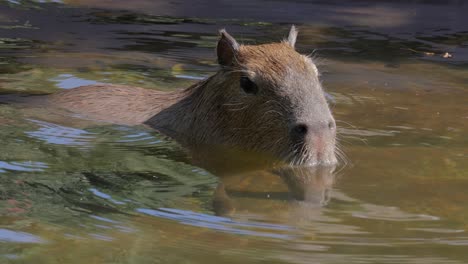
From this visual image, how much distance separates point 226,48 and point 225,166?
0.99 m

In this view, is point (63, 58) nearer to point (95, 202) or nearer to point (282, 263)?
point (95, 202)

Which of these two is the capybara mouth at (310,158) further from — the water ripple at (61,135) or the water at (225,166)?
the water ripple at (61,135)

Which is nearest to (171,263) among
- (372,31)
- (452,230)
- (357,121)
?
(452,230)

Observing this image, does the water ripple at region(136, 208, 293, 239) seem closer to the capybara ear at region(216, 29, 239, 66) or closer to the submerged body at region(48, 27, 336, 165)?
the submerged body at region(48, 27, 336, 165)

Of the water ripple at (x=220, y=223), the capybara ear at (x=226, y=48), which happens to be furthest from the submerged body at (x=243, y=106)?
the water ripple at (x=220, y=223)

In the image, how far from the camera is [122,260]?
395cm

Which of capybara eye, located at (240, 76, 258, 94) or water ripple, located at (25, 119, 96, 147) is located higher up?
capybara eye, located at (240, 76, 258, 94)

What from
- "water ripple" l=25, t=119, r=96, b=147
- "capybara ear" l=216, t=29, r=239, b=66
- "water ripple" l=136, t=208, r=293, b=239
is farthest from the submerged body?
"water ripple" l=136, t=208, r=293, b=239

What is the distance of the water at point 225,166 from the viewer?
4184 millimetres

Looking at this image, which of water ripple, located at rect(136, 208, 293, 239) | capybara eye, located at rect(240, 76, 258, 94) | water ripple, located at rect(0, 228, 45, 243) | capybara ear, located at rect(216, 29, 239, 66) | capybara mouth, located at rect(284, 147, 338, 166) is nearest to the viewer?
water ripple, located at rect(0, 228, 45, 243)

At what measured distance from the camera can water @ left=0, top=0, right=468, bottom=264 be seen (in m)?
4.18

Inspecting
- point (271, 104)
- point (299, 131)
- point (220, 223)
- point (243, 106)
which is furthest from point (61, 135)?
point (220, 223)

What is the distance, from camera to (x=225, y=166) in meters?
5.91

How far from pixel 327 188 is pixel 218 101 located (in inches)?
61.8
